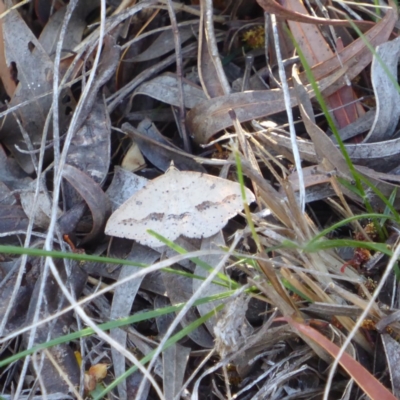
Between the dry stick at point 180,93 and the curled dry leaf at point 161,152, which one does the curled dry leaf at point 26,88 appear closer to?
the curled dry leaf at point 161,152

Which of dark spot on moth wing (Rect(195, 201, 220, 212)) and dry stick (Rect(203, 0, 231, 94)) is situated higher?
dry stick (Rect(203, 0, 231, 94))

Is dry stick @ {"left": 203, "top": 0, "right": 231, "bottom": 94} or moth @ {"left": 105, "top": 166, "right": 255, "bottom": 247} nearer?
moth @ {"left": 105, "top": 166, "right": 255, "bottom": 247}

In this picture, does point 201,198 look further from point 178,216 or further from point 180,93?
point 180,93

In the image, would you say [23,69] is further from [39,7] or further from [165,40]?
[165,40]

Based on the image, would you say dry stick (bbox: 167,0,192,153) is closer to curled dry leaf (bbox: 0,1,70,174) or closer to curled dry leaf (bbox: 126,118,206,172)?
curled dry leaf (bbox: 126,118,206,172)

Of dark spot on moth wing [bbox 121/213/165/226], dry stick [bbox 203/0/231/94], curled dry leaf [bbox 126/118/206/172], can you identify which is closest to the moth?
dark spot on moth wing [bbox 121/213/165/226]

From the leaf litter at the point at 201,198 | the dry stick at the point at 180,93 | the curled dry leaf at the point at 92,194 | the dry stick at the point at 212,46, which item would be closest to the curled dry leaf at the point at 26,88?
the leaf litter at the point at 201,198

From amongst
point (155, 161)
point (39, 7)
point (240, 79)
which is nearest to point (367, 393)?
point (155, 161)

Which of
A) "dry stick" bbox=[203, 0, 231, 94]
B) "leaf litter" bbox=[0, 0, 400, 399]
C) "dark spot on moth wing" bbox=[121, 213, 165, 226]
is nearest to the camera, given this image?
"leaf litter" bbox=[0, 0, 400, 399]

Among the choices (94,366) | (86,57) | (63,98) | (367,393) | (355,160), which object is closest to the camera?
(367,393)
